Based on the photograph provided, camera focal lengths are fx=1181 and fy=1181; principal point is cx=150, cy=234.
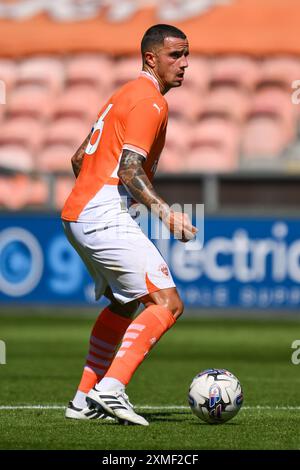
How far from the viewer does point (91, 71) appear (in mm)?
24766

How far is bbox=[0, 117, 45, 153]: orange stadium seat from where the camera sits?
74.8ft

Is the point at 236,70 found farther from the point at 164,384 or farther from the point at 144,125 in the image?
the point at 144,125

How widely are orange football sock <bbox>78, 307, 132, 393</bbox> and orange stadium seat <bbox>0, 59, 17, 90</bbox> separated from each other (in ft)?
60.0

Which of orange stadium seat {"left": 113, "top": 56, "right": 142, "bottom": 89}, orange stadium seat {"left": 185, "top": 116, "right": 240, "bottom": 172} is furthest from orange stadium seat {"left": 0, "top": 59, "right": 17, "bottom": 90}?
orange stadium seat {"left": 185, "top": 116, "right": 240, "bottom": 172}

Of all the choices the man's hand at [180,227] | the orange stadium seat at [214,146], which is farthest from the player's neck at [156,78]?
the orange stadium seat at [214,146]

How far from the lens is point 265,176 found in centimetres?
1714

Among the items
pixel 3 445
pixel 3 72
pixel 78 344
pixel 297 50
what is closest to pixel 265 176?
pixel 78 344

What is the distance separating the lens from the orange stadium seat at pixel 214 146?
21250 mm

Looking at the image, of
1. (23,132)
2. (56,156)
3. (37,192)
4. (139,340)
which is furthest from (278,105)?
(139,340)

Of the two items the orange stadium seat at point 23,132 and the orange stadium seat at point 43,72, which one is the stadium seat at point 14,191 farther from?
the orange stadium seat at point 43,72

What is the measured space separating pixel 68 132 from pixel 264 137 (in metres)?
3.89

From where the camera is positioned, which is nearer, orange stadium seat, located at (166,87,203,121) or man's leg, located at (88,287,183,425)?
man's leg, located at (88,287,183,425)

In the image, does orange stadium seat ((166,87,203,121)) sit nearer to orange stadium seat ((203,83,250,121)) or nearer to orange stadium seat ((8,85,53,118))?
orange stadium seat ((203,83,250,121))

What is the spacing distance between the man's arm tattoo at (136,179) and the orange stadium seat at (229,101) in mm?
16085
